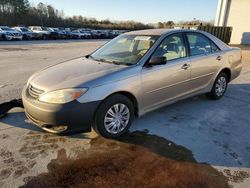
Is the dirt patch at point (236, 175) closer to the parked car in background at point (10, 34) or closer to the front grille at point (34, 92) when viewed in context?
the front grille at point (34, 92)

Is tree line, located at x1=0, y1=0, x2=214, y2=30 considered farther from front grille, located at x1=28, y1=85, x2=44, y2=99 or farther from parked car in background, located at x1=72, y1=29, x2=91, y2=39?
front grille, located at x1=28, y1=85, x2=44, y2=99

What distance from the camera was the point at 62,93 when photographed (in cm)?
315

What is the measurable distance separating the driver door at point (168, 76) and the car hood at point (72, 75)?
0.52 meters

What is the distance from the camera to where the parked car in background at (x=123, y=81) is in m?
3.17

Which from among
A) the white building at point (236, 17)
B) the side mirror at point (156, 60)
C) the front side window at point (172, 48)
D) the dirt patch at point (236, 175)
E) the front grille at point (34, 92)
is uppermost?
the white building at point (236, 17)

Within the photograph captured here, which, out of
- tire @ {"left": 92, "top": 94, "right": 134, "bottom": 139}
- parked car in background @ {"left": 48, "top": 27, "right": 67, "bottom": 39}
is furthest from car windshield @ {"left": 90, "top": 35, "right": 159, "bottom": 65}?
parked car in background @ {"left": 48, "top": 27, "right": 67, "bottom": 39}

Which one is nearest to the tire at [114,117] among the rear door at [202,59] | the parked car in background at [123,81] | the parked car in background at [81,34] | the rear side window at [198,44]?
the parked car in background at [123,81]

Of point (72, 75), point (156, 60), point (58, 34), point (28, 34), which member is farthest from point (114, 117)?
point (58, 34)

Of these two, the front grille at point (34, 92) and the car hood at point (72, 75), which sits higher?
the car hood at point (72, 75)

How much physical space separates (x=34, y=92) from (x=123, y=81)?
4.18ft

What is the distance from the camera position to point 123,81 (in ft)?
11.4

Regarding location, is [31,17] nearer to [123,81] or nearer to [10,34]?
[10,34]

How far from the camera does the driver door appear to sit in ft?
12.6

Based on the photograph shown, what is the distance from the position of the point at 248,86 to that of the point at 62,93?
18.1 ft
